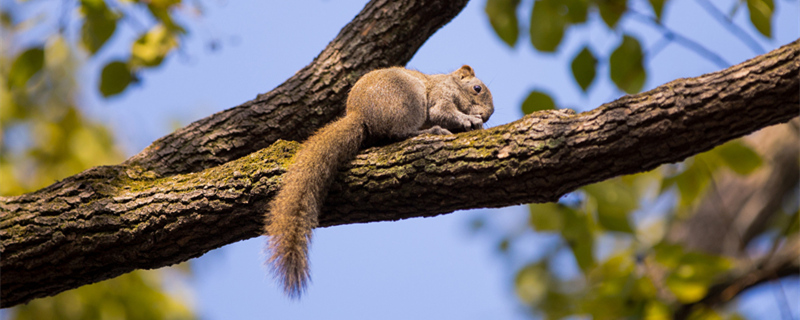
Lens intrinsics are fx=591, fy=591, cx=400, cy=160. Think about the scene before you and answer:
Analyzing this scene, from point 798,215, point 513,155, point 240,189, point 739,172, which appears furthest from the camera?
point 798,215

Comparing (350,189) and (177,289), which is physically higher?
(177,289)

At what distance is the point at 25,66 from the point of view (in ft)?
14.4

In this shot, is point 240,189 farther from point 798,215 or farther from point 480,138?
point 798,215

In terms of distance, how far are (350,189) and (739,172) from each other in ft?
9.51

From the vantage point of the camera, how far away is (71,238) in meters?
3.34

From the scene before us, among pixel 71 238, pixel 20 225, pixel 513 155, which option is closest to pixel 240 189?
pixel 71 238

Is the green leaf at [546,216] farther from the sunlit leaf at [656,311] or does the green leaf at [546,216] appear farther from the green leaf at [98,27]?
the green leaf at [98,27]

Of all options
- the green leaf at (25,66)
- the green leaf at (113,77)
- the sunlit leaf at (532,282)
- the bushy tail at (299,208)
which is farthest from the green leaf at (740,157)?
the green leaf at (25,66)

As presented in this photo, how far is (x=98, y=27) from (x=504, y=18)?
3.02 metres

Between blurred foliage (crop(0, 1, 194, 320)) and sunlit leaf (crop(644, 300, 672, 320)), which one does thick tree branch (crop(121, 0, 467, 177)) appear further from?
sunlit leaf (crop(644, 300, 672, 320))

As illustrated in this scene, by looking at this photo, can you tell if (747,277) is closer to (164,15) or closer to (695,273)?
(695,273)

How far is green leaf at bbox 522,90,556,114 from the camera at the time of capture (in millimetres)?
3948

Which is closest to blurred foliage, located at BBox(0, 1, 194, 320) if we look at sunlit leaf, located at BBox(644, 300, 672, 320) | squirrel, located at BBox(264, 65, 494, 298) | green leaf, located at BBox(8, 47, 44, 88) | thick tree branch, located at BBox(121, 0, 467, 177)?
green leaf, located at BBox(8, 47, 44, 88)

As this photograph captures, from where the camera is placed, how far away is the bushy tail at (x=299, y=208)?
314 centimetres
